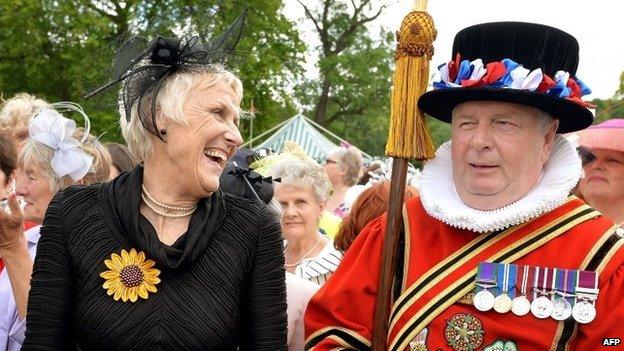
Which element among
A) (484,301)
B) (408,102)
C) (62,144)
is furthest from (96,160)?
(484,301)

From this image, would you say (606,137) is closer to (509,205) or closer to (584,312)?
(509,205)

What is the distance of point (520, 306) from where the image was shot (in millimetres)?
3215

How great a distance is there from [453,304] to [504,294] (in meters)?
0.20

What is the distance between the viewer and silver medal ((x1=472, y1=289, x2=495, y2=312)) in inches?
127

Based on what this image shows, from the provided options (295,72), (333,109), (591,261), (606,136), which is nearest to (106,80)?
(295,72)

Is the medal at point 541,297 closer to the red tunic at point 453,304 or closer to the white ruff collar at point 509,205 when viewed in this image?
the red tunic at point 453,304

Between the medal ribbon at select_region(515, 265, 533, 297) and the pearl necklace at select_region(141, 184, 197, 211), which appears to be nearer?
the pearl necklace at select_region(141, 184, 197, 211)

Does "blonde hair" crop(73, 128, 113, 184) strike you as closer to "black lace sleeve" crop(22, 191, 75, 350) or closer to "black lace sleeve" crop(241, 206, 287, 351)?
"black lace sleeve" crop(22, 191, 75, 350)

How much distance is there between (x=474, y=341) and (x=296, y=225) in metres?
2.28

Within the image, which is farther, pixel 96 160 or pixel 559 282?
pixel 96 160

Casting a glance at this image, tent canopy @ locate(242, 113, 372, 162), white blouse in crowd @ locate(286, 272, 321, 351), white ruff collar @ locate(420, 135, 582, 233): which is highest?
white ruff collar @ locate(420, 135, 582, 233)

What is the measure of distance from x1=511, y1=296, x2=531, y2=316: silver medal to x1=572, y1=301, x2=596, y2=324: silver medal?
162mm

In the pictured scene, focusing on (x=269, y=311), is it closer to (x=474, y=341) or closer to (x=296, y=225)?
(x=474, y=341)

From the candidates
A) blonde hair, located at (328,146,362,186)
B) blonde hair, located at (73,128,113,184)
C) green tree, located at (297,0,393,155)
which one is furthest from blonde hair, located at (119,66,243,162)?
green tree, located at (297,0,393,155)
